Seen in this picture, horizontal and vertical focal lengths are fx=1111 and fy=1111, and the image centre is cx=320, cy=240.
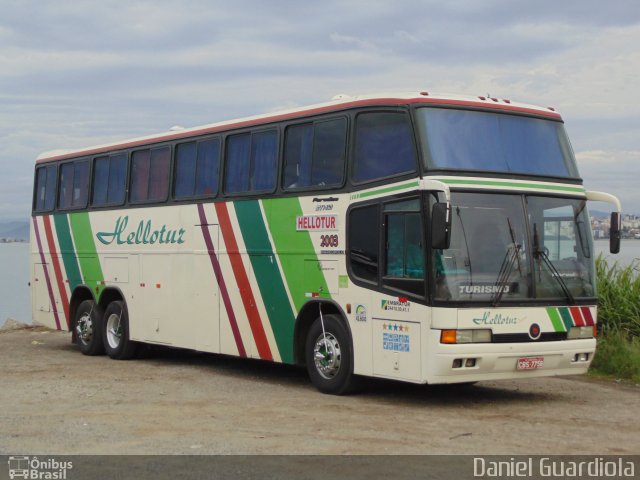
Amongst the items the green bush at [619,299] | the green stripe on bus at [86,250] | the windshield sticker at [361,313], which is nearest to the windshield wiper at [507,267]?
the windshield sticker at [361,313]

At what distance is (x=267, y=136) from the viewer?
1531cm

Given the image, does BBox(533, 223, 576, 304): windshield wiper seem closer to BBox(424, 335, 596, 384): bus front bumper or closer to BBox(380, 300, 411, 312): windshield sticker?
BBox(424, 335, 596, 384): bus front bumper

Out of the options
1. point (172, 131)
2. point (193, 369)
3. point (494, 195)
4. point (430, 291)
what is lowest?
point (193, 369)

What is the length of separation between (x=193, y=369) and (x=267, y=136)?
409cm

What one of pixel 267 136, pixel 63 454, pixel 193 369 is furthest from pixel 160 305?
pixel 63 454

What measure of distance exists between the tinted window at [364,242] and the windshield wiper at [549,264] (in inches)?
71.9

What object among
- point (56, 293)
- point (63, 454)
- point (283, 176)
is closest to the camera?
point (63, 454)

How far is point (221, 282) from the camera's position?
53.3 feet

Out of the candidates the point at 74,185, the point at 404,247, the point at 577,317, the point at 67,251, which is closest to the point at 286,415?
the point at 404,247

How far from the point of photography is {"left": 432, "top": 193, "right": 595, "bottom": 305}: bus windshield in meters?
12.2

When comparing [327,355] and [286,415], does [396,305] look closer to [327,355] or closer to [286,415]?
[327,355]

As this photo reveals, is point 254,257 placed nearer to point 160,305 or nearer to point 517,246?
point 160,305

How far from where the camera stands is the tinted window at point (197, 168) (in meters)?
16.5

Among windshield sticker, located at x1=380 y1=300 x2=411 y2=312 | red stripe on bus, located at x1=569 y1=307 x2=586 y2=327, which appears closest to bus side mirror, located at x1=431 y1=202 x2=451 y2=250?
windshield sticker, located at x1=380 y1=300 x2=411 y2=312
